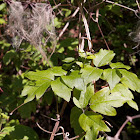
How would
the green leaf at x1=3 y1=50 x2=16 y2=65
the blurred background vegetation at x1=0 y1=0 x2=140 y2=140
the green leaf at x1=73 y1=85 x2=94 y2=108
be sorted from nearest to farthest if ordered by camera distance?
the green leaf at x1=73 y1=85 x2=94 y2=108 < the blurred background vegetation at x1=0 y1=0 x2=140 y2=140 < the green leaf at x1=3 y1=50 x2=16 y2=65

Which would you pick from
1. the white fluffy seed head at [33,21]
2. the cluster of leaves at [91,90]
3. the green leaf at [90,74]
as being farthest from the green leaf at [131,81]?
the white fluffy seed head at [33,21]

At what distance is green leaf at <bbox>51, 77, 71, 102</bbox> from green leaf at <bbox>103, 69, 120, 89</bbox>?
19cm

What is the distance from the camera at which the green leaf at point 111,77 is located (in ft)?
2.96

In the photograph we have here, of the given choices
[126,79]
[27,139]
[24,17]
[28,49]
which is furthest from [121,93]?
[28,49]

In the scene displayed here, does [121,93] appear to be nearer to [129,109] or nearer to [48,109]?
[129,109]

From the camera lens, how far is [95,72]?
0.93 metres

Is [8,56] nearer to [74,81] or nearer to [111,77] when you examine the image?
[74,81]

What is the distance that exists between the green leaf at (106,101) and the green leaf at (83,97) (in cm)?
3

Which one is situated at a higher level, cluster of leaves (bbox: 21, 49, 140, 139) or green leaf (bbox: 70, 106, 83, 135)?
cluster of leaves (bbox: 21, 49, 140, 139)

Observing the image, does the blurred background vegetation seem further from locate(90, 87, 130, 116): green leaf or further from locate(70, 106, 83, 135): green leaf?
locate(90, 87, 130, 116): green leaf

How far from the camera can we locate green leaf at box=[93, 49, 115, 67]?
A: 100 cm

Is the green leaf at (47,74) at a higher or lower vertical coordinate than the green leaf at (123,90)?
higher

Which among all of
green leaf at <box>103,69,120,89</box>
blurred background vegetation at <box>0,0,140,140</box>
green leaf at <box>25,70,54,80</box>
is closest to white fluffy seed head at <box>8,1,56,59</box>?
blurred background vegetation at <box>0,0,140,140</box>

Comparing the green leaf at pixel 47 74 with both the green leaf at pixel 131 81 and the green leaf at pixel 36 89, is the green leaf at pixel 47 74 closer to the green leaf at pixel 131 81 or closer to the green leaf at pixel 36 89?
the green leaf at pixel 36 89
